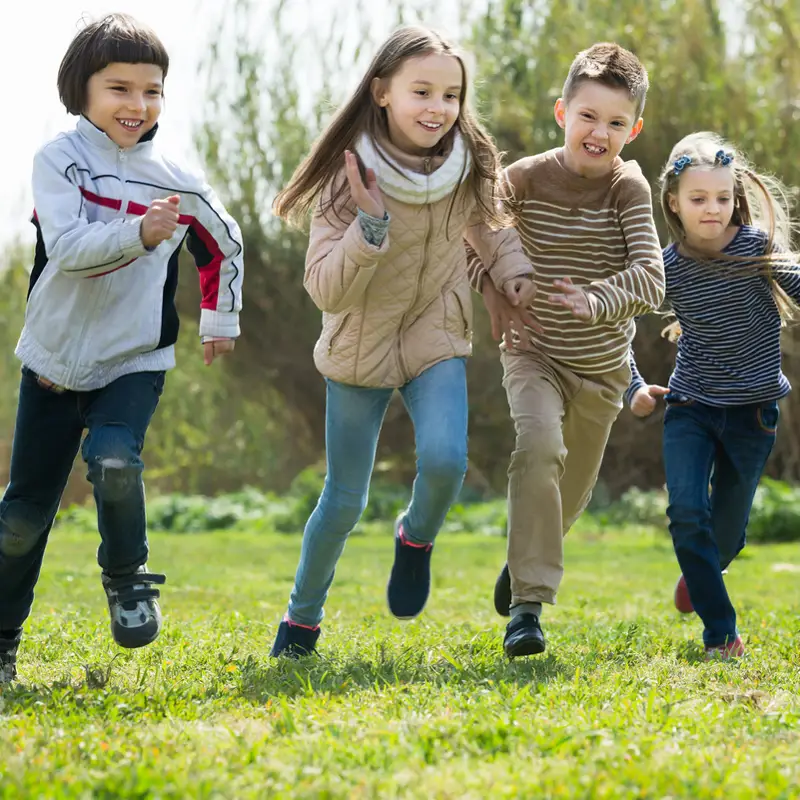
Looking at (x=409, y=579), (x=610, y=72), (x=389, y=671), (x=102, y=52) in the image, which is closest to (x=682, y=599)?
(x=409, y=579)

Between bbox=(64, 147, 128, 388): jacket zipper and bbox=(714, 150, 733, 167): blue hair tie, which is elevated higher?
bbox=(714, 150, 733, 167): blue hair tie

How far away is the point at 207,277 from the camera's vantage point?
14.7 ft

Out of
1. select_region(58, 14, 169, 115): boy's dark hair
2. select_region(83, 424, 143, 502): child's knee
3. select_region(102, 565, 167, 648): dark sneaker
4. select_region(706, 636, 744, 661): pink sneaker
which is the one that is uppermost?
select_region(58, 14, 169, 115): boy's dark hair

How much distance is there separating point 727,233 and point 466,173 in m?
1.39

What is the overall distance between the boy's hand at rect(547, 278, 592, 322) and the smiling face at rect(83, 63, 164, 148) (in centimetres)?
152

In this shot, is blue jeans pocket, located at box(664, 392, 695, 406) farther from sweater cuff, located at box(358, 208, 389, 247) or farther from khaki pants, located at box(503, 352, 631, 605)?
sweater cuff, located at box(358, 208, 389, 247)

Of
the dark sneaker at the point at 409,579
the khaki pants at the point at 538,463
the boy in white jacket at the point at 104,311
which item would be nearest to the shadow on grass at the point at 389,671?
the dark sneaker at the point at 409,579

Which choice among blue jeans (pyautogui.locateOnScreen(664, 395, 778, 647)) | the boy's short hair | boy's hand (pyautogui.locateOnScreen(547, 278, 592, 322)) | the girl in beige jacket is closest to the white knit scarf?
the girl in beige jacket

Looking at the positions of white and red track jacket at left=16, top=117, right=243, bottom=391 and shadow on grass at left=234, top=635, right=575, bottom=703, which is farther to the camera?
white and red track jacket at left=16, top=117, right=243, bottom=391

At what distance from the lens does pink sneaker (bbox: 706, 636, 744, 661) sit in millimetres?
4758

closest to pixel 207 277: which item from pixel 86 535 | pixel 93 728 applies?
pixel 93 728

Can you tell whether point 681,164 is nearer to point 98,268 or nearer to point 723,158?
point 723,158

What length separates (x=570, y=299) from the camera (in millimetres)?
4363

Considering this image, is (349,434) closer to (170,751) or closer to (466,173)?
(466,173)
